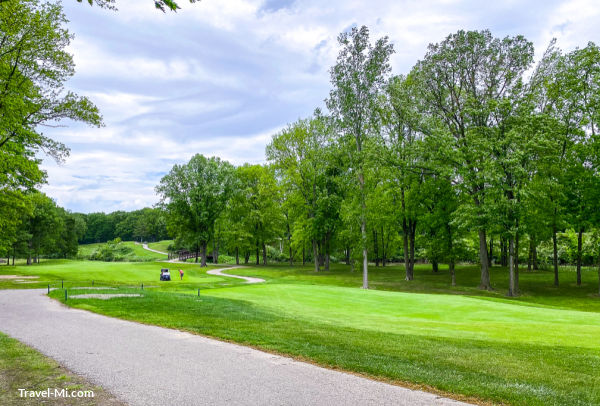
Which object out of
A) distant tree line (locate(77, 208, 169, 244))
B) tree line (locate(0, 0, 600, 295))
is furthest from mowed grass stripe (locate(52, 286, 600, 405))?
distant tree line (locate(77, 208, 169, 244))

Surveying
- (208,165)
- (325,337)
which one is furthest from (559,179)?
(208,165)

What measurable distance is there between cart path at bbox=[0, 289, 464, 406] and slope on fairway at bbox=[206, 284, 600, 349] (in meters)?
5.37

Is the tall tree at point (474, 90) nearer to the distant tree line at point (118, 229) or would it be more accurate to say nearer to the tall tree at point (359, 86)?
the tall tree at point (359, 86)

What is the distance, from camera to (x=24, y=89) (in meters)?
20.7

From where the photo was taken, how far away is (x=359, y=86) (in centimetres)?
3209

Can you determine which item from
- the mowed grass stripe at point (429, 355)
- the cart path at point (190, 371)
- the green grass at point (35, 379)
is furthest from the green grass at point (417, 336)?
the green grass at point (35, 379)

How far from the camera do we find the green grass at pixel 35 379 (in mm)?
5438

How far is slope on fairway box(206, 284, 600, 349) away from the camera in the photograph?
36.7 ft

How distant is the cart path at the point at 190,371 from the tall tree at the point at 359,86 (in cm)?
2471

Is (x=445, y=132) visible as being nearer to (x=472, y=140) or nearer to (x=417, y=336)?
(x=472, y=140)

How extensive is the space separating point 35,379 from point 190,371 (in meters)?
2.67

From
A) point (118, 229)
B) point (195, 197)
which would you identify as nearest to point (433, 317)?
point (195, 197)

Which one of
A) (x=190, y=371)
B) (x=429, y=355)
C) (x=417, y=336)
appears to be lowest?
(x=417, y=336)

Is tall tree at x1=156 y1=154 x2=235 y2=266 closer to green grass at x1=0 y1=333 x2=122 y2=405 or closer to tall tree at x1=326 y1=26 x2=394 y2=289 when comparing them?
tall tree at x1=326 y1=26 x2=394 y2=289
